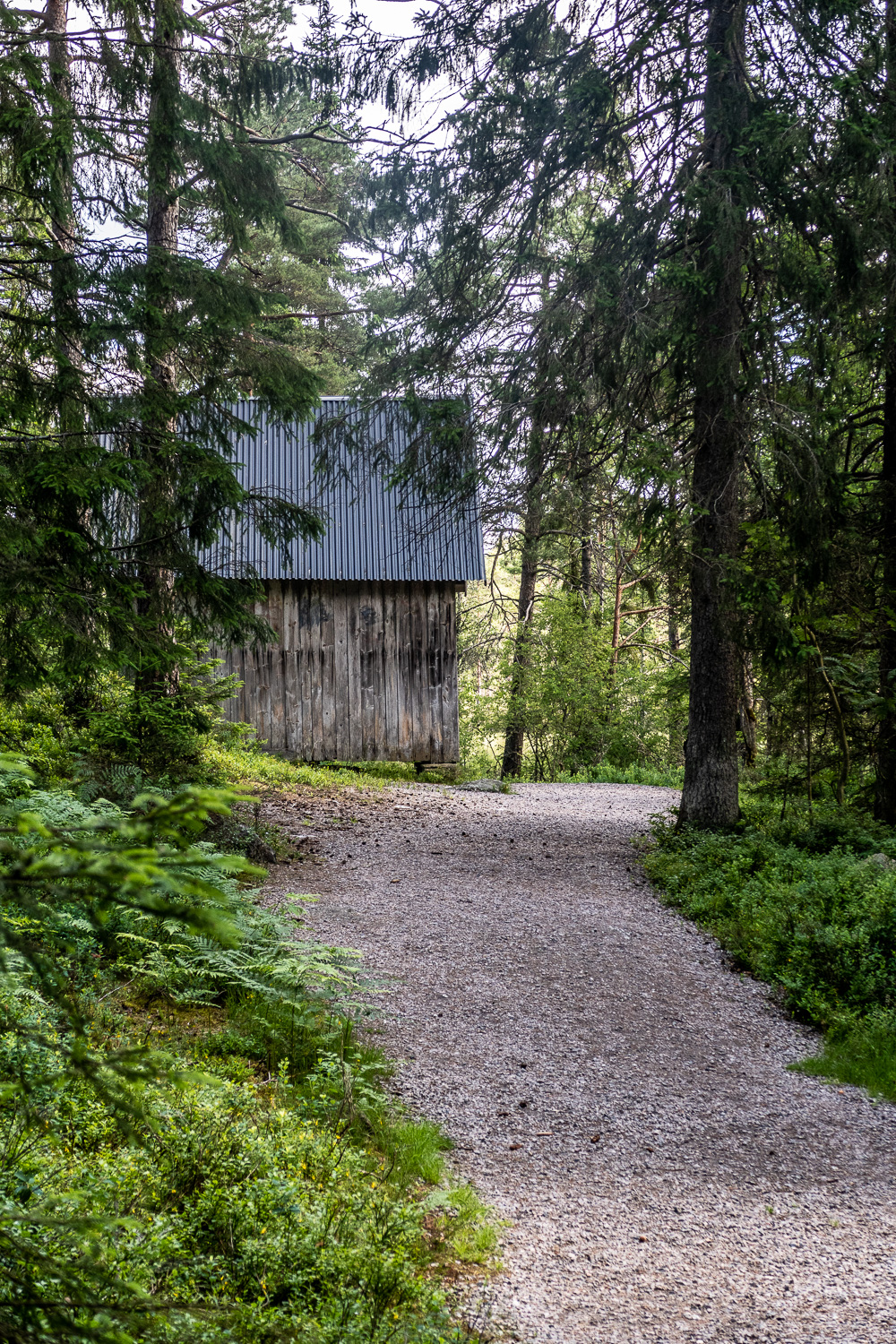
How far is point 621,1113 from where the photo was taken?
4.66 m

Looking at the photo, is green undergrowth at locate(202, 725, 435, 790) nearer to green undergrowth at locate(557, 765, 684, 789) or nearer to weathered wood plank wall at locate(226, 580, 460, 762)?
weathered wood plank wall at locate(226, 580, 460, 762)

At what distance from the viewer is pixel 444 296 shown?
9102 mm

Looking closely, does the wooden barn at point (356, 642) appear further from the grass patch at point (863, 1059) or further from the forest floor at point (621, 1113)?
the grass patch at point (863, 1059)

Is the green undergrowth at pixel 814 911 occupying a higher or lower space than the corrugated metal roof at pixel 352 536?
lower

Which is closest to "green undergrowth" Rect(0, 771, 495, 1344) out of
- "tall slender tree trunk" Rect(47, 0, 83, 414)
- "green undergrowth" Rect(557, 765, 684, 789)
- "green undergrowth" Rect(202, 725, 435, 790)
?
"tall slender tree trunk" Rect(47, 0, 83, 414)

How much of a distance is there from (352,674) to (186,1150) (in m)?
12.8

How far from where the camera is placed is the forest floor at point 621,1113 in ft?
10.6

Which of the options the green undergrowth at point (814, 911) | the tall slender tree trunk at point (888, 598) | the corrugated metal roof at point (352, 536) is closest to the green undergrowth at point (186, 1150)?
the green undergrowth at point (814, 911)

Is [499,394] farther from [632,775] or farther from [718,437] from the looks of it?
[632,775]

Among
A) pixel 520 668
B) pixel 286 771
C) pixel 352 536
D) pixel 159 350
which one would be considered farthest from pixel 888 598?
pixel 520 668

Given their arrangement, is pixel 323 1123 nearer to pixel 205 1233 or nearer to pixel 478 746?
pixel 205 1233

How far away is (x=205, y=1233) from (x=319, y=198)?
20.5 meters

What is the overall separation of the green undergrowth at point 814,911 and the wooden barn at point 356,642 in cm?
718

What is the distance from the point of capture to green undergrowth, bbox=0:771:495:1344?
141 cm
